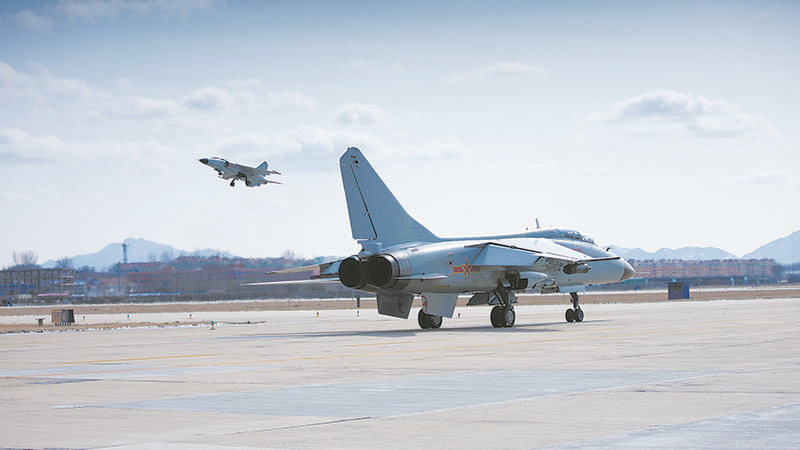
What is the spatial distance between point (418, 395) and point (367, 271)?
17066 millimetres

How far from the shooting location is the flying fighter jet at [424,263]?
30219mm

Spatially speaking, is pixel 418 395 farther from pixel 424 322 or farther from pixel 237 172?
pixel 237 172

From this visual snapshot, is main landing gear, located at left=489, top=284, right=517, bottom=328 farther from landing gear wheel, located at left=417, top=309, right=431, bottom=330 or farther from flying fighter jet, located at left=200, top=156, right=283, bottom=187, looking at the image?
flying fighter jet, located at left=200, top=156, right=283, bottom=187

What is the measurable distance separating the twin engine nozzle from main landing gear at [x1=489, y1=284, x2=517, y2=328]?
525 cm

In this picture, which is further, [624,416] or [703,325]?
[703,325]

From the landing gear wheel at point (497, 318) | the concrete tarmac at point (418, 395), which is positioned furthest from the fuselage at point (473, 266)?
the concrete tarmac at point (418, 395)

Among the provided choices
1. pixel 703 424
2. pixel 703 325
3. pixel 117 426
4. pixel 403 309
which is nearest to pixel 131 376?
pixel 117 426

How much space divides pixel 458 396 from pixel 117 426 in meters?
4.82

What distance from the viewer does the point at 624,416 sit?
10711mm

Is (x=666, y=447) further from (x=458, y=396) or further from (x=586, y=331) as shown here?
(x=586, y=331)

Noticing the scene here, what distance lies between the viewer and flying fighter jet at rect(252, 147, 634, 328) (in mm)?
30219

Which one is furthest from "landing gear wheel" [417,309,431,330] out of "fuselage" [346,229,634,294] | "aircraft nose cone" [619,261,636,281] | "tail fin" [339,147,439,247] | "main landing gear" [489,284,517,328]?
"aircraft nose cone" [619,261,636,281]

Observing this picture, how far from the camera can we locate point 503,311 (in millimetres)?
33344

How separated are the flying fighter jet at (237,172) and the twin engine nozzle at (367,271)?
18.6 m
